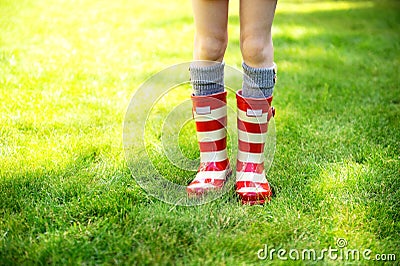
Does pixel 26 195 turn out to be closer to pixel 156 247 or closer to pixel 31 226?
pixel 31 226

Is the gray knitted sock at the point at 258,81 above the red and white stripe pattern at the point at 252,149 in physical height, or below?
above

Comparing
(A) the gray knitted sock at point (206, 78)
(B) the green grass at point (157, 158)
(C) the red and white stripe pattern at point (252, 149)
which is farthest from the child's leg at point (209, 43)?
(B) the green grass at point (157, 158)

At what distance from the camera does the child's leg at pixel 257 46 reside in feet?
4.91

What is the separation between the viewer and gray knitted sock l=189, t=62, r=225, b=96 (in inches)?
63.3

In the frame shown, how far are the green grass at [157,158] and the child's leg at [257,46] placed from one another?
13.3 inches

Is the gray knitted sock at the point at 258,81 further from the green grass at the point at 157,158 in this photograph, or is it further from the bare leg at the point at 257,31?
the green grass at the point at 157,158

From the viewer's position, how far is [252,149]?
1.63m

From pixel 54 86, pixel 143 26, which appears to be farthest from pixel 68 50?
pixel 143 26

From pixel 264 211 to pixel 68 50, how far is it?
6.93 feet

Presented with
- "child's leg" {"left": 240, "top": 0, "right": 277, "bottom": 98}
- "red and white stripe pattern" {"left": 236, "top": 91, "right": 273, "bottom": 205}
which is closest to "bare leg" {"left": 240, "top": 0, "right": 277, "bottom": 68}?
"child's leg" {"left": 240, "top": 0, "right": 277, "bottom": 98}

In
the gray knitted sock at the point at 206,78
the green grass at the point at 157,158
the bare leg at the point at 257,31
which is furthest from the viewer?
the gray knitted sock at the point at 206,78

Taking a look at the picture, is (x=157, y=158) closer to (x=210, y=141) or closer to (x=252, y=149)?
(x=210, y=141)

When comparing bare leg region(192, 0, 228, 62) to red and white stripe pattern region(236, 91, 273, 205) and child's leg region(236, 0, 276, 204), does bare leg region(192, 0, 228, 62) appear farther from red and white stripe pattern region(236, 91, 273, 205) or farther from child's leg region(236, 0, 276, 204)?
red and white stripe pattern region(236, 91, 273, 205)

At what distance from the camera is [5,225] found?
137cm
